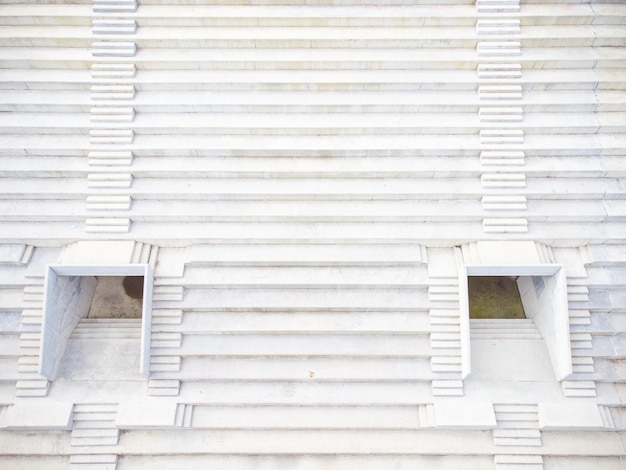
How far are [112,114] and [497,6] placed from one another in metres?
11.3

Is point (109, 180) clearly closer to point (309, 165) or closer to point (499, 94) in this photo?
point (309, 165)

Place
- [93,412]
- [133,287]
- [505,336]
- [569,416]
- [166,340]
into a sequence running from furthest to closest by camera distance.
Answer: [133,287] → [505,336] → [166,340] → [93,412] → [569,416]

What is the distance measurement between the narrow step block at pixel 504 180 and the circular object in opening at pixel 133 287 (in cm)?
1095

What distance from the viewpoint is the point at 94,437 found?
10.3 meters

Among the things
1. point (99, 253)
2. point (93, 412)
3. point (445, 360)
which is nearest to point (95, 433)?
point (93, 412)

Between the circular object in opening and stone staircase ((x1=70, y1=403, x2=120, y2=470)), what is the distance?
11.3 feet

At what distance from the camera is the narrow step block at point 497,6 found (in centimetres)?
1126

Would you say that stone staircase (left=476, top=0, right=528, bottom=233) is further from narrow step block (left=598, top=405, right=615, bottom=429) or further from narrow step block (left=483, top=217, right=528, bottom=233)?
narrow step block (left=598, top=405, right=615, bottom=429)

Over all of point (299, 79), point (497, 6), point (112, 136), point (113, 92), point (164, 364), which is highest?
point (497, 6)

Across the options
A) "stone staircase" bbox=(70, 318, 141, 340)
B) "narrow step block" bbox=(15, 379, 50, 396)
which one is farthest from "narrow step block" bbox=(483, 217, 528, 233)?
"narrow step block" bbox=(15, 379, 50, 396)

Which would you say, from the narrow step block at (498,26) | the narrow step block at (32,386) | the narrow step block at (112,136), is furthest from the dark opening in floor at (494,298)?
the narrow step block at (32,386)

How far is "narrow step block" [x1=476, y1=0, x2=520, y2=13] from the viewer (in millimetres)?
11258

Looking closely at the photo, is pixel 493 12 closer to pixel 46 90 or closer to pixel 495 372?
pixel 495 372

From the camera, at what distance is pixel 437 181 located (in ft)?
36.7
